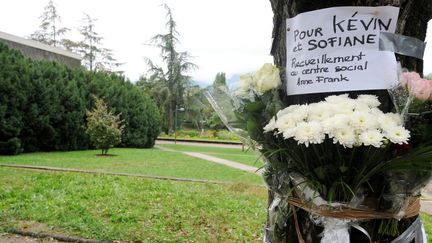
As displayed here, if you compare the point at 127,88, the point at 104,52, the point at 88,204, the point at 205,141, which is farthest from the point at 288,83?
the point at 104,52

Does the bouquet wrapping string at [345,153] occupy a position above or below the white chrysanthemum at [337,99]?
below

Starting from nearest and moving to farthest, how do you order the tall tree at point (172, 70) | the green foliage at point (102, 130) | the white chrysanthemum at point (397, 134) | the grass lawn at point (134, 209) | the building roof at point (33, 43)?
the white chrysanthemum at point (397, 134)
the grass lawn at point (134, 209)
the green foliage at point (102, 130)
the building roof at point (33, 43)
the tall tree at point (172, 70)

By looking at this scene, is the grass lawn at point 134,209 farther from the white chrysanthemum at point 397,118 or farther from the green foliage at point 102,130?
the green foliage at point 102,130

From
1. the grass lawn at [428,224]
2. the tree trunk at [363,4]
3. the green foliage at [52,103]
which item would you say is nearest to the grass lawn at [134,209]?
the grass lawn at [428,224]

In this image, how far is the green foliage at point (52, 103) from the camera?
1351cm

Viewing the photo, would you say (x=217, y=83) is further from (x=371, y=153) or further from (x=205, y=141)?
(x=205, y=141)

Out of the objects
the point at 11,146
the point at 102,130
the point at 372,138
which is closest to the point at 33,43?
the point at 102,130

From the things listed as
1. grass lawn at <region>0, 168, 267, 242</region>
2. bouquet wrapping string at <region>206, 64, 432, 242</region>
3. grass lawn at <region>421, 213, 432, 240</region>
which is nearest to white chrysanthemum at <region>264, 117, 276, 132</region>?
bouquet wrapping string at <region>206, 64, 432, 242</region>

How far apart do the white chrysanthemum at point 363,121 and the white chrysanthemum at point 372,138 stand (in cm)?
2

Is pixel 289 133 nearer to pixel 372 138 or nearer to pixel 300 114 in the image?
pixel 300 114

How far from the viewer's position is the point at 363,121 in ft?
4.39

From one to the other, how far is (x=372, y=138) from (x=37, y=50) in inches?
850

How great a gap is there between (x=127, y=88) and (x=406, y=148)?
19.8 metres

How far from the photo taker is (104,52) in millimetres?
42969
